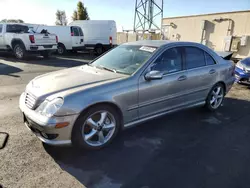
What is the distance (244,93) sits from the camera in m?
6.27

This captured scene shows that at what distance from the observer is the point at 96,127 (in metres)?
2.89

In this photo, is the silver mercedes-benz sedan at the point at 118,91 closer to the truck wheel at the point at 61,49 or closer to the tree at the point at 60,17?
the truck wheel at the point at 61,49

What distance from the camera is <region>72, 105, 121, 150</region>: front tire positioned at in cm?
270

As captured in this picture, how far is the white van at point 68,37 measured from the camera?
1473 cm

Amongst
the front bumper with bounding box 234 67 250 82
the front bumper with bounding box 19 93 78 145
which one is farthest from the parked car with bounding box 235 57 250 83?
the front bumper with bounding box 19 93 78 145

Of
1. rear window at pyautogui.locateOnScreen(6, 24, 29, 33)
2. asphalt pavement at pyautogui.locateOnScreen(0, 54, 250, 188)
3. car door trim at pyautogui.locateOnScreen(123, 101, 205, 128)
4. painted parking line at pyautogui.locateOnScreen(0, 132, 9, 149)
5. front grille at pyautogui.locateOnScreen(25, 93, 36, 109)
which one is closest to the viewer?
asphalt pavement at pyautogui.locateOnScreen(0, 54, 250, 188)

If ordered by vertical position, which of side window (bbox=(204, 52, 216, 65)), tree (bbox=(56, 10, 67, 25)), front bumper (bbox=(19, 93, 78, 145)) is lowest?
front bumper (bbox=(19, 93, 78, 145))

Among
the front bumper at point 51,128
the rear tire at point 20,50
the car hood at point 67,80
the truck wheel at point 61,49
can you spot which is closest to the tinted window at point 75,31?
the truck wheel at point 61,49

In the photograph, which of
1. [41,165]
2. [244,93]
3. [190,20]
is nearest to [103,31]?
[190,20]

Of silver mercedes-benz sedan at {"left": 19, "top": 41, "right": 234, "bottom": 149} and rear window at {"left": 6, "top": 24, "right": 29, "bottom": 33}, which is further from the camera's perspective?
rear window at {"left": 6, "top": 24, "right": 29, "bottom": 33}

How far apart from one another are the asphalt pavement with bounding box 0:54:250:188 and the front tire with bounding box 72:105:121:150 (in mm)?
160

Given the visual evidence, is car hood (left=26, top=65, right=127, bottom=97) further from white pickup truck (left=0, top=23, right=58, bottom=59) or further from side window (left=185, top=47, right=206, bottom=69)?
white pickup truck (left=0, top=23, right=58, bottom=59)

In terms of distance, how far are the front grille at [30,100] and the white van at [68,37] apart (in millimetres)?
12834

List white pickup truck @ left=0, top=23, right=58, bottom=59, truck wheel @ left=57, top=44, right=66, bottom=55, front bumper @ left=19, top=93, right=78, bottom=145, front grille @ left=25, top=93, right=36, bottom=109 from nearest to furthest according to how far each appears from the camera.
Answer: front bumper @ left=19, top=93, right=78, bottom=145 < front grille @ left=25, top=93, right=36, bottom=109 < white pickup truck @ left=0, top=23, right=58, bottom=59 < truck wheel @ left=57, top=44, right=66, bottom=55
